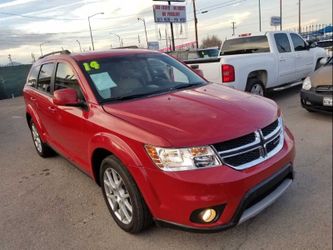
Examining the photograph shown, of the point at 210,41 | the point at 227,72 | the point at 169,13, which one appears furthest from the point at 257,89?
the point at 210,41

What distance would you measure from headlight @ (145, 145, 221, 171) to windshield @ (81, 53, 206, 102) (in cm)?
116

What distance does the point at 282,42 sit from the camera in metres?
8.93

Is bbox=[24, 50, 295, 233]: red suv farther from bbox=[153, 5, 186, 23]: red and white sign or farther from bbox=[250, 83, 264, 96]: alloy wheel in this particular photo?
bbox=[153, 5, 186, 23]: red and white sign

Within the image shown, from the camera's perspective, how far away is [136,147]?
9.02 feet

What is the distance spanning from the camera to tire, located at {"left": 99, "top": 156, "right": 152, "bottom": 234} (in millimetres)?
2875

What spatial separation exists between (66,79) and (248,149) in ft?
8.38

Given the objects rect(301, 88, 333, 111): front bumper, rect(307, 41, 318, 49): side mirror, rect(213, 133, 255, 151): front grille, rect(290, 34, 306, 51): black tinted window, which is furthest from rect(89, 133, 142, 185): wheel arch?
rect(307, 41, 318, 49): side mirror

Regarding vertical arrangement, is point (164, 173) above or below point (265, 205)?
above

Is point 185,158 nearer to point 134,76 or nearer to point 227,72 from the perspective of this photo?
point 134,76

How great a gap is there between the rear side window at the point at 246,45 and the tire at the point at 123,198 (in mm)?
6700

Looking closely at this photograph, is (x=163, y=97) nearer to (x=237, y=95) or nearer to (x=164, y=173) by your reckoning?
(x=237, y=95)

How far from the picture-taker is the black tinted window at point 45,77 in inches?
190

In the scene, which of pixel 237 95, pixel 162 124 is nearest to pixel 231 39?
pixel 237 95

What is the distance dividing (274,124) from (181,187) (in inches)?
42.5
